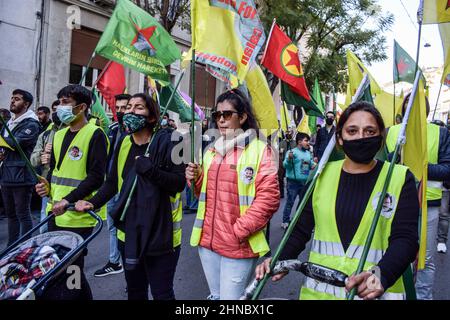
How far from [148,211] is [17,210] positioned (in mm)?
2686

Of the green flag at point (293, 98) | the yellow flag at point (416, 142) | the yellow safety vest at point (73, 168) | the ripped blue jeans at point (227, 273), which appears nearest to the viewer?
the ripped blue jeans at point (227, 273)

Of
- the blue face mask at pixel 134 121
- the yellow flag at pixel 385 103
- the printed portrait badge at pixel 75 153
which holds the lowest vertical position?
the printed portrait badge at pixel 75 153

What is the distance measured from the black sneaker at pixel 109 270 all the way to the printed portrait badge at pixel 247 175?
2522 mm

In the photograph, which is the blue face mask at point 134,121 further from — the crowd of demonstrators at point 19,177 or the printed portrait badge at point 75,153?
the crowd of demonstrators at point 19,177

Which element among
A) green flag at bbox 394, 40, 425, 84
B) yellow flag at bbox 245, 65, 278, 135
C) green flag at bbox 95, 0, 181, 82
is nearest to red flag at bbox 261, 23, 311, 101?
yellow flag at bbox 245, 65, 278, 135

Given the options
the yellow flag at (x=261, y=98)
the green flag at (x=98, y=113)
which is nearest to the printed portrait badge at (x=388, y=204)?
the yellow flag at (x=261, y=98)

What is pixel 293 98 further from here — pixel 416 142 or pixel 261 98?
pixel 416 142

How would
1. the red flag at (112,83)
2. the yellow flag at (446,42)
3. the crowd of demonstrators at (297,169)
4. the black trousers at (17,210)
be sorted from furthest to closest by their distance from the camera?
the crowd of demonstrators at (297,169)
the red flag at (112,83)
the black trousers at (17,210)
the yellow flag at (446,42)

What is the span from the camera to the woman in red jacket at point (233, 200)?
2.55 metres

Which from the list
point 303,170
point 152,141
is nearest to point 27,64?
point 303,170

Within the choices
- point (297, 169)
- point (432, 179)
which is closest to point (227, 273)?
point (432, 179)

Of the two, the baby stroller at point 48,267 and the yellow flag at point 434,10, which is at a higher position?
the yellow flag at point 434,10
